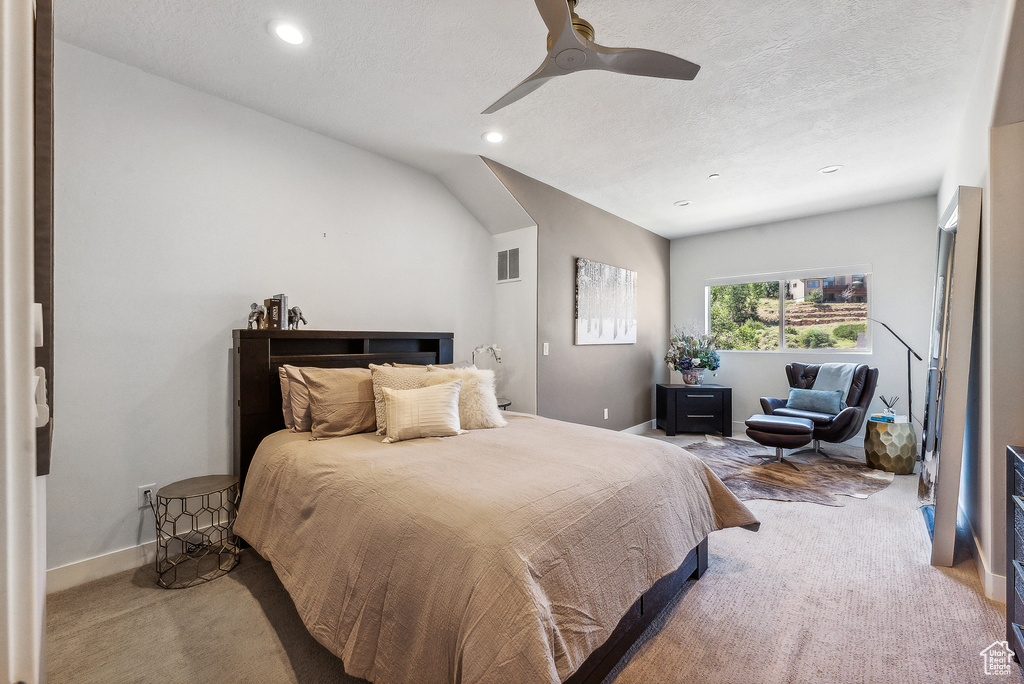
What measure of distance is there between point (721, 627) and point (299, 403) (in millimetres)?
2357

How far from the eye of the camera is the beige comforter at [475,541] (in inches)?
47.8

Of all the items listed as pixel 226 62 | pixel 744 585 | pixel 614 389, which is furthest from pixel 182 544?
pixel 614 389

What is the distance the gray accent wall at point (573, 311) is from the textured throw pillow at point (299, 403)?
203cm

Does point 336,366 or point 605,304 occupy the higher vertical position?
point 605,304

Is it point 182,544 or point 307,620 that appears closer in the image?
point 307,620

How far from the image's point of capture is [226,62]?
7.72 feet

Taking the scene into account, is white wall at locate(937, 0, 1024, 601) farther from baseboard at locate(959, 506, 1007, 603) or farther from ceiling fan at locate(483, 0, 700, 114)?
ceiling fan at locate(483, 0, 700, 114)

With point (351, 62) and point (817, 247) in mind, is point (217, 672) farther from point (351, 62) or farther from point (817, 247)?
point (817, 247)

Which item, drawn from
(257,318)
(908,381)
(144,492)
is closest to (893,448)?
(908,381)

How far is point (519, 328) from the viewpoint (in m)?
4.14

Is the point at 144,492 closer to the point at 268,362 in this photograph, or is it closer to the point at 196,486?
the point at 196,486

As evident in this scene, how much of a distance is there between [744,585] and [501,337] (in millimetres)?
2738

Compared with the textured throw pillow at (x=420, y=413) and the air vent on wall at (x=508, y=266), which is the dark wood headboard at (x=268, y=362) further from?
the air vent on wall at (x=508, y=266)

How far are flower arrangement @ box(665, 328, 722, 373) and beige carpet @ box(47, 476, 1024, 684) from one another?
10.0ft
